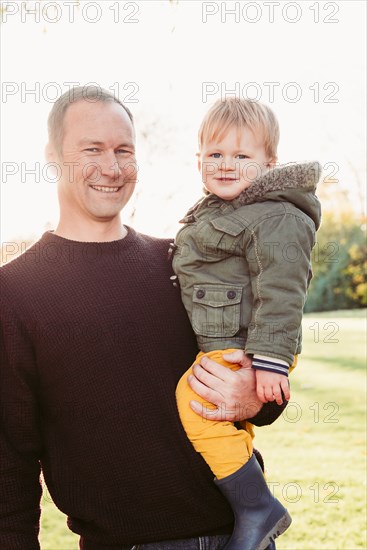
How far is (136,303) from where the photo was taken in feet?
7.01

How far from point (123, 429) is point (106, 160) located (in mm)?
790

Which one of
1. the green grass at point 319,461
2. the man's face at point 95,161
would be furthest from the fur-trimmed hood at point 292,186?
the green grass at point 319,461

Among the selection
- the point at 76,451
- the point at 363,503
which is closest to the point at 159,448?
the point at 76,451

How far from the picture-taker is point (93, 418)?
2035 millimetres

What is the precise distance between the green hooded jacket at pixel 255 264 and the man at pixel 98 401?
107 mm

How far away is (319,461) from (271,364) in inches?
229

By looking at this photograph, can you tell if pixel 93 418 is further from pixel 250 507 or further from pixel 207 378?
pixel 250 507

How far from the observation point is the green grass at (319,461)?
5.74 metres

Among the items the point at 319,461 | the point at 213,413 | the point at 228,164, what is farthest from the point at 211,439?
the point at 319,461

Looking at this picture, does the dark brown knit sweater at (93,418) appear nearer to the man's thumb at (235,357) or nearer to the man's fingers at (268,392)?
the man's thumb at (235,357)

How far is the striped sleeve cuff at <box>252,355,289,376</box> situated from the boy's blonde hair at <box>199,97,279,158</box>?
649 millimetres

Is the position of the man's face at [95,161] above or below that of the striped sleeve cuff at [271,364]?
above

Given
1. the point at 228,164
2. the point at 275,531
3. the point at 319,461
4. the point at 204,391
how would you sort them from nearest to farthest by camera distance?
the point at 204,391 < the point at 275,531 < the point at 228,164 < the point at 319,461

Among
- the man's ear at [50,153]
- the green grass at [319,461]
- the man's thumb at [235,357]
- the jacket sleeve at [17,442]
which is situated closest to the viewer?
the jacket sleeve at [17,442]
